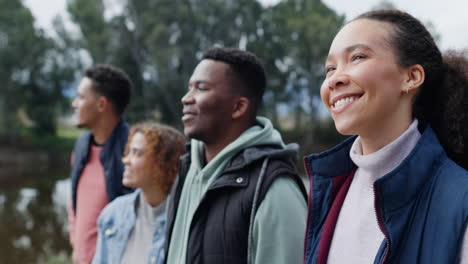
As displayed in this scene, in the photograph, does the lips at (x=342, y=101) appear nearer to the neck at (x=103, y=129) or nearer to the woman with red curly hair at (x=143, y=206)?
the woman with red curly hair at (x=143, y=206)

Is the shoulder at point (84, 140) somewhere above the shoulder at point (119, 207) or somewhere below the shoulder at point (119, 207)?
above

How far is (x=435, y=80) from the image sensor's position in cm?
144

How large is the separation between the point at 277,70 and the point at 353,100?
23550 mm

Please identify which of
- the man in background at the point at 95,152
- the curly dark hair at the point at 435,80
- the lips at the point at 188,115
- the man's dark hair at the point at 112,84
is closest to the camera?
the curly dark hair at the point at 435,80

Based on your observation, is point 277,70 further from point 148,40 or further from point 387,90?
point 387,90

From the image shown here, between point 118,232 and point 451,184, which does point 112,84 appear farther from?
point 451,184

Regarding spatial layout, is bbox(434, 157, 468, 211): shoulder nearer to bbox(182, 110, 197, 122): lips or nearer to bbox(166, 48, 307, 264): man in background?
bbox(166, 48, 307, 264): man in background

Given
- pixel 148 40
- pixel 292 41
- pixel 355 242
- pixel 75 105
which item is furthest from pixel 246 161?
pixel 292 41

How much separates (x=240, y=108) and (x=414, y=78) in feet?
3.73

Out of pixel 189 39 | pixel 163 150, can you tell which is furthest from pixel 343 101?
pixel 189 39

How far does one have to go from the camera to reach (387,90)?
1345mm

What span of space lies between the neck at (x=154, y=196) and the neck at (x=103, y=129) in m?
0.90

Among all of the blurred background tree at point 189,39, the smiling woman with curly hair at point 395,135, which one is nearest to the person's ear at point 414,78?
the smiling woman with curly hair at point 395,135

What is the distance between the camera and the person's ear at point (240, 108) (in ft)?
7.75
